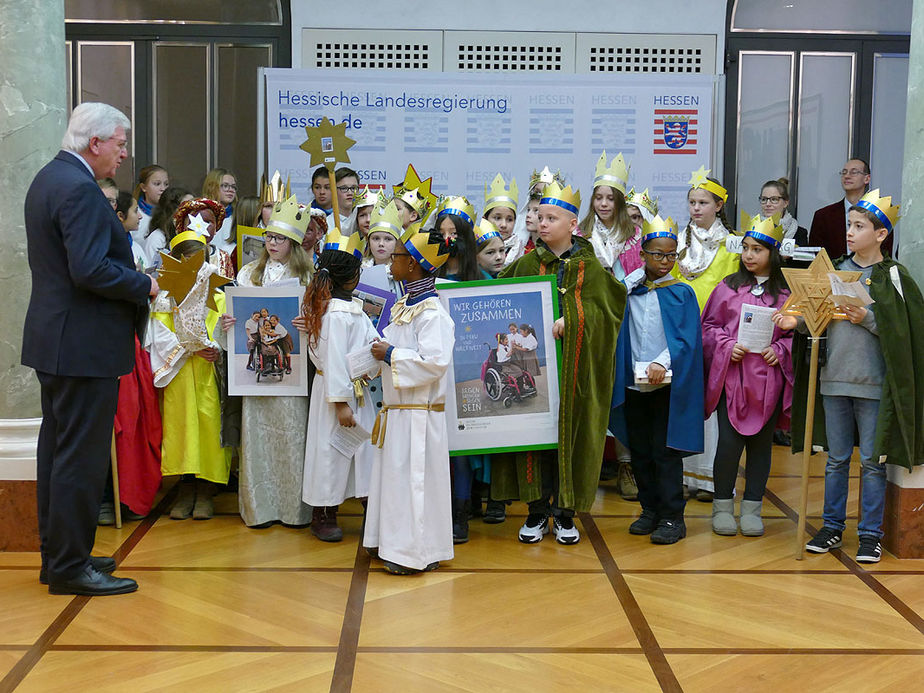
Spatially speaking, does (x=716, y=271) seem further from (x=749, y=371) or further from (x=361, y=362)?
(x=361, y=362)

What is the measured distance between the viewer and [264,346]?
15.8 ft

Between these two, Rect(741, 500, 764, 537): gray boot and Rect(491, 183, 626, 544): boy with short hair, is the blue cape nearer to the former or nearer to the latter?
Rect(491, 183, 626, 544): boy with short hair

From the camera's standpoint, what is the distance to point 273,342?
4812 millimetres

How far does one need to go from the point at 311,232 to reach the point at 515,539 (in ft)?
5.92

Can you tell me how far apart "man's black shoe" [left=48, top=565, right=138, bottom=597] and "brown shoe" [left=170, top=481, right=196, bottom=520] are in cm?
107

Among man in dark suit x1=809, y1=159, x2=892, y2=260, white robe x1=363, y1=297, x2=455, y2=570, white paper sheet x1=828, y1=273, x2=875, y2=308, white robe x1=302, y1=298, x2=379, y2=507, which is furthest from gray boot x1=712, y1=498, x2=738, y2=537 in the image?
man in dark suit x1=809, y1=159, x2=892, y2=260

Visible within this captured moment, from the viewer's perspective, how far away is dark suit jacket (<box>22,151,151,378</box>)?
3682 mm

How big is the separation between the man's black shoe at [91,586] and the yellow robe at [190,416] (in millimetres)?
1083

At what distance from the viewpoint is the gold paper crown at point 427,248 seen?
13.5ft

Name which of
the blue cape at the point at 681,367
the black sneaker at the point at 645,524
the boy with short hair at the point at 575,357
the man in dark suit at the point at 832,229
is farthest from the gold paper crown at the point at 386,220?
the man in dark suit at the point at 832,229

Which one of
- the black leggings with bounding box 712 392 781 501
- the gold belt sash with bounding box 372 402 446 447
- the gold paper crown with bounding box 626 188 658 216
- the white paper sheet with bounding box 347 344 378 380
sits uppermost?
the gold paper crown with bounding box 626 188 658 216

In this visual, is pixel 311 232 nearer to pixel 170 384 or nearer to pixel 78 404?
pixel 170 384

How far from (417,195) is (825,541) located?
109 inches

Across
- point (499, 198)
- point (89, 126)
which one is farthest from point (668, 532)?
point (89, 126)
